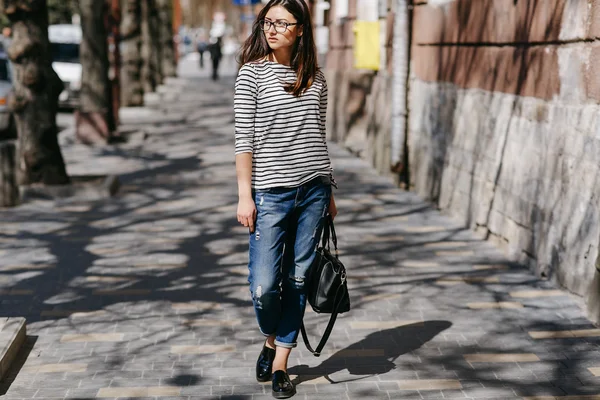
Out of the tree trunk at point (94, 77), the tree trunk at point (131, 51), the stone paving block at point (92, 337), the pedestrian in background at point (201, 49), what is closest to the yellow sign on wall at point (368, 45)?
the tree trunk at point (94, 77)

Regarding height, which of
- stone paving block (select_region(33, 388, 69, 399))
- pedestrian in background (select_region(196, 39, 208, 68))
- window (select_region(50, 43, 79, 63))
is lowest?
pedestrian in background (select_region(196, 39, 208, 68))

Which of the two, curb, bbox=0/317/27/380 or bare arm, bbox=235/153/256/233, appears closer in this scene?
bare arm, bbox=235/153/256/233

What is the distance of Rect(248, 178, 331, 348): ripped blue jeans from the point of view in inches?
177

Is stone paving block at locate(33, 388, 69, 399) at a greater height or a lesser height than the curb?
lesser

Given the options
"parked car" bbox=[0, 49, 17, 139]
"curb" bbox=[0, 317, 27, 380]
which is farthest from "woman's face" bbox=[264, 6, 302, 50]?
"parked car" bbox=[0, 49, 17, 139]

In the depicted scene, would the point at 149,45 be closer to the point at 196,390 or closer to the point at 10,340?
the point at 10,340

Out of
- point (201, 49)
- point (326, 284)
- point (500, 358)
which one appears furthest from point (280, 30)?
point (201, 49)

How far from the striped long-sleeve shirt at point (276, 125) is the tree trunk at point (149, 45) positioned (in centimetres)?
2339

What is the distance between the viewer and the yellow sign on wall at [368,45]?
12.9 meters

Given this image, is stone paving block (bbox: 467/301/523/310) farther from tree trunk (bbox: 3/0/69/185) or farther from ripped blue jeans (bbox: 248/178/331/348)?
tree trunk (bbox: 3/0/69/185)

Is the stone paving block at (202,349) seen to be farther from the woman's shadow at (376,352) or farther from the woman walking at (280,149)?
the woman walking at (280,149)

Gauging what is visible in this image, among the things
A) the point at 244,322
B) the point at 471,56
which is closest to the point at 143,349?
the point at 244,322

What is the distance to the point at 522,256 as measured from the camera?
24.4 feet

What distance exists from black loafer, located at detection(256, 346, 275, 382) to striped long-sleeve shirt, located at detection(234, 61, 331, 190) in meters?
0.91
